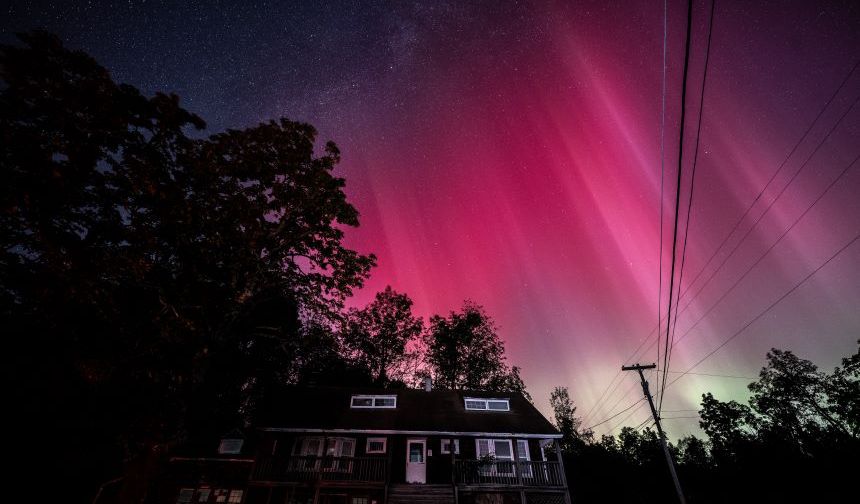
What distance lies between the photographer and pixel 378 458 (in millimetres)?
18078

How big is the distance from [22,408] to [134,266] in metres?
9.46

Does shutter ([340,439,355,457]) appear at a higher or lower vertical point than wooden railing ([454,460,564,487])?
higher

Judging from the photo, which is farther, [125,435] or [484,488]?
[484,488]

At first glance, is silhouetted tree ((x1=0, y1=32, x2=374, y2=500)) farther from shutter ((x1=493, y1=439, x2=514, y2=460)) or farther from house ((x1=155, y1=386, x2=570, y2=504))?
shutter ((x1=493, y1=439, x2=514, y2=460))

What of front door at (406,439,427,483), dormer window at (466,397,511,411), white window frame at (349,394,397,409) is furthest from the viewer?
dormer window at (466,397,511,411)

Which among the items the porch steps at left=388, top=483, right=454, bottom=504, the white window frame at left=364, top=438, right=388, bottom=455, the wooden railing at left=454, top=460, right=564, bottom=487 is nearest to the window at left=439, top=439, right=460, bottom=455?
the wooden railing at left=454, top=460, right=564, bottom=487

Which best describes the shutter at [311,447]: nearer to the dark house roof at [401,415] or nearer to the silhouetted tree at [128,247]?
the dark house roof at [401,415]

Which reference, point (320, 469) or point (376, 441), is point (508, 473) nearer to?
point (376, 441)

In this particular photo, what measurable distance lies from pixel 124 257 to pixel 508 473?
2029 cm

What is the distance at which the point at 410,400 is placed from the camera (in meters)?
23.5

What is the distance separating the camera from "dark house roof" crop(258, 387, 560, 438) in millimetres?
19750

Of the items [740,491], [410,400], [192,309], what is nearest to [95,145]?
[192,309]

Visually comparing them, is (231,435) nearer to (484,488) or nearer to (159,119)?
(484,488)

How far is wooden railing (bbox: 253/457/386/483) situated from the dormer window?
7.14 metres
